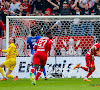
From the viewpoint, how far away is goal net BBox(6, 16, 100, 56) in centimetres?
1471

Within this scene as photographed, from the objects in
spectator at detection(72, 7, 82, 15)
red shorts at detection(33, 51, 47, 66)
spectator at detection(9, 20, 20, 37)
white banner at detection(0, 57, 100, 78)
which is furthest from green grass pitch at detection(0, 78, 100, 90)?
spectator at detection(72, 7, 82, 15)

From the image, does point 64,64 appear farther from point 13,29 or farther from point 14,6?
point 14,6

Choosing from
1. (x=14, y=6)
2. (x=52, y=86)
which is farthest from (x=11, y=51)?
(x=14, y=6)

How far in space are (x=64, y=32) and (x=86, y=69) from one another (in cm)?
238

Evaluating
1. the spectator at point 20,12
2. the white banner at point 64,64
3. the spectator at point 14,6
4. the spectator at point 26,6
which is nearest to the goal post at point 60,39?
the white banner at point 64,64

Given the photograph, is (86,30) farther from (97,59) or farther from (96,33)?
(97,59)

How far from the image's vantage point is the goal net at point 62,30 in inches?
579

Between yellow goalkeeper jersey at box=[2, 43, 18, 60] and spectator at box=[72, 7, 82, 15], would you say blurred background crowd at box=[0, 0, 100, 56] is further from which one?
yellow goalkeeper jersey at box=[2, 43, 18, 60]

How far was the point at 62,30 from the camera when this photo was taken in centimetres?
1515

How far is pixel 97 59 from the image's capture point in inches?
579

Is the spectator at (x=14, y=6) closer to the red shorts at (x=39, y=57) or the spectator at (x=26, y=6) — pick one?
the spectator at (x=26, y=6)

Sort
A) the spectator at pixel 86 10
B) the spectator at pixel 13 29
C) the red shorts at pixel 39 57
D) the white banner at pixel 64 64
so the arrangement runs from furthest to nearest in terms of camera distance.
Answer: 1. the spectator at pixel 86 10
2. the spectator at pixel 13 29
3. the white banner at pixel 64 64
4. the red shorts at pixel 39 57

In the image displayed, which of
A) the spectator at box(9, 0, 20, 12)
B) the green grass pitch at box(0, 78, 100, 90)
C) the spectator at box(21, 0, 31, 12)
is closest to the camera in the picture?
the green grass pitch at box(0, 78, 100, 90)

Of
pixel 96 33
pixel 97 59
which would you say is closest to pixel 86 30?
pixel 96 33
